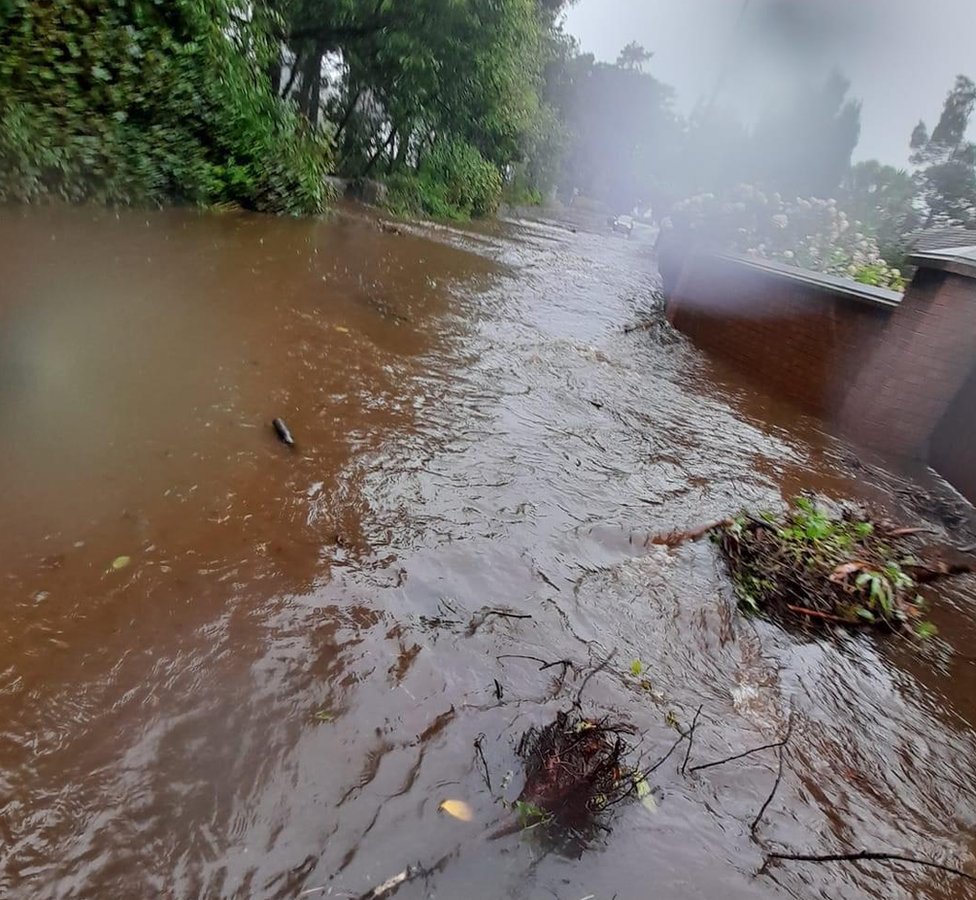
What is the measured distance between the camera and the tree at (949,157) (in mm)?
34844

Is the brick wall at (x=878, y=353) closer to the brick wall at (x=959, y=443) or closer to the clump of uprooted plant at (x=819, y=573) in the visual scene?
the brick wall at (x=959, y=443)

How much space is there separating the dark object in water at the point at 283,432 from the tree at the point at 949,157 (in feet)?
131

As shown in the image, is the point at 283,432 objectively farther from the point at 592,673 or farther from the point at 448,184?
the point at 448,184

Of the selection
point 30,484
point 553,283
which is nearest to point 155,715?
point 30,484

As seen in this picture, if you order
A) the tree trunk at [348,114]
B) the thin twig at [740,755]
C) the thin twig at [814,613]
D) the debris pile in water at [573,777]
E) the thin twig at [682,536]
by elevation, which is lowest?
the thin twig at [682,536]

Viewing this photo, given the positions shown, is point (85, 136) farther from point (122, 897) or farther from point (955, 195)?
point (955, 195)

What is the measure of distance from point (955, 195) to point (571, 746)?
44.1 metres

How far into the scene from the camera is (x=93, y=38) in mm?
7102

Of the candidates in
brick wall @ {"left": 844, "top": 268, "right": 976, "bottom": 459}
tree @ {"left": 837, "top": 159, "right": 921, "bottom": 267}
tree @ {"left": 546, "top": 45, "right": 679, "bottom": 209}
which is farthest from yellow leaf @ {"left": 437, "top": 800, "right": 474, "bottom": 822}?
tree @ {"left": 546, "top": 45, "right": 679, "bottom": 209}

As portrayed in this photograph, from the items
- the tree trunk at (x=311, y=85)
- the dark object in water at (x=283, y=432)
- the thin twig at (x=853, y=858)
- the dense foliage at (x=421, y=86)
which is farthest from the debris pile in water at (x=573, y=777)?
the tree trunk at (x=311, y=85)

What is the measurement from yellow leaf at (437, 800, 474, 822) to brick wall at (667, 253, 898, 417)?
6.95 metres

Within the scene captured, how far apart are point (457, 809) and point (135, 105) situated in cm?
916

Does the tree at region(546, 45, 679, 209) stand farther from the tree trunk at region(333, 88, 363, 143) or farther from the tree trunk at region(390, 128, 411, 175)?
the tree trunk at region(333, 88, 363, 143)

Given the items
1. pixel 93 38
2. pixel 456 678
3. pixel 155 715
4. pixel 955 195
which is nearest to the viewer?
pixel 155 715
